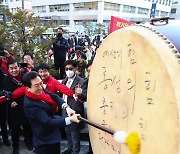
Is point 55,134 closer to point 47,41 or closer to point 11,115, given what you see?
point 11,115

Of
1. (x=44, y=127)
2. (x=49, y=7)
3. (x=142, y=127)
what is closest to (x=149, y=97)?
(x=142, y=127)

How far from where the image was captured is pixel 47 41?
538 cm

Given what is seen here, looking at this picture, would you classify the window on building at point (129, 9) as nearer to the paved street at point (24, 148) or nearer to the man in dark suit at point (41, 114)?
the paved street at point (24, 148)

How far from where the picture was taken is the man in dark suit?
2262 mm

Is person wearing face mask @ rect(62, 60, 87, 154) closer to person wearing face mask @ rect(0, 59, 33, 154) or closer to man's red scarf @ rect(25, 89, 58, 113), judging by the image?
man's red scarf @ rect(25, 89, 58, 113)

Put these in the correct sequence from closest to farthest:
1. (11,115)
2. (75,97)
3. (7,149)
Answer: (75,97) → (11,115) → (7,149)

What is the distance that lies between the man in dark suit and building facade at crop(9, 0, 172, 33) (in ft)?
128

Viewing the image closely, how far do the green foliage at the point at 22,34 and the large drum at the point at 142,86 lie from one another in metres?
3.25

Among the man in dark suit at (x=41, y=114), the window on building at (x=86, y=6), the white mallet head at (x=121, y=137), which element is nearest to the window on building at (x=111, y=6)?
the window on building at (x=86, y=6)

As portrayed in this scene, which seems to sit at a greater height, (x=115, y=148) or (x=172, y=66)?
(x=172, y=66)

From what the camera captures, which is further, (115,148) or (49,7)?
(49,7)

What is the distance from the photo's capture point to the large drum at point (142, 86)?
1247mm

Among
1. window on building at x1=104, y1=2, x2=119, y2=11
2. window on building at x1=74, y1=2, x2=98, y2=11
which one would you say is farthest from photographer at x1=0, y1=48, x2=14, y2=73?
window on building at x1=104, y1=2, x2=119, y2=11

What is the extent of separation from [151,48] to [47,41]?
4.28 m
